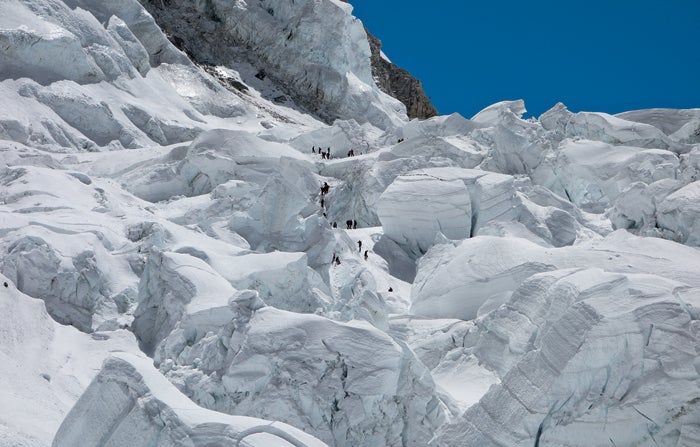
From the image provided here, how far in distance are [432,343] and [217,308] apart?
155 inches

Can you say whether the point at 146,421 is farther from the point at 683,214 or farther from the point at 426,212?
the point at 683,214

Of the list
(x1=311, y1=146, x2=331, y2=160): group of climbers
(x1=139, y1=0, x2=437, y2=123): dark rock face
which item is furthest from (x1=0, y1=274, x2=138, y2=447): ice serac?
(x1=139, y1=0, x2=437, y2=123): dark rock face

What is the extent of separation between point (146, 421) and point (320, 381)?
3229mm

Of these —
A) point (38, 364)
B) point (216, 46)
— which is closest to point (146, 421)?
point (38, 364)

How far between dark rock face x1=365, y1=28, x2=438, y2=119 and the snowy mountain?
76.9 feet

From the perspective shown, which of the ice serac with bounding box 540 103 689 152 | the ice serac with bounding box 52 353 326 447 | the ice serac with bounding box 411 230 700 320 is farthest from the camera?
the ice serac with bounding box 540 103 689 152

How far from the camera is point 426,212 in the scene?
2288cm

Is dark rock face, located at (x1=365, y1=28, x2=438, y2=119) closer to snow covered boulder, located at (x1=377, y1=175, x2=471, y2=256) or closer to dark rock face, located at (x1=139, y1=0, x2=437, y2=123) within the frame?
dark rock face, located at (x1=139, y1=0, x2=437, y2=123)

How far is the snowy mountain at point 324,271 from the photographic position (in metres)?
10.5

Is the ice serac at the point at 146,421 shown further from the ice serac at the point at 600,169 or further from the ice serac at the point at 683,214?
the ice serac at the point at 600,169

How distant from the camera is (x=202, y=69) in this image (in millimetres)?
43469

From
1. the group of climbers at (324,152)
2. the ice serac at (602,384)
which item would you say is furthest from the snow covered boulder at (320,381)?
the group of climbers at (324,152)

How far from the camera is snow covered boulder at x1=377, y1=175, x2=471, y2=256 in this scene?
74.8 ft

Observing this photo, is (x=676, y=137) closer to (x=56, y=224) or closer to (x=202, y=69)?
(x=202, y=69)
